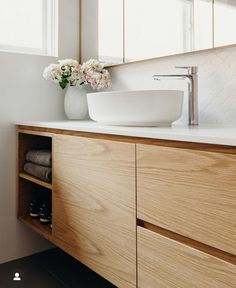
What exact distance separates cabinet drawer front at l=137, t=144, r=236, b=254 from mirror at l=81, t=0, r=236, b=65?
64 cm

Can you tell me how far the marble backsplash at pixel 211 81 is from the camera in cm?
128

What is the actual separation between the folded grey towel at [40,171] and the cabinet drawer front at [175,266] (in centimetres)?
67

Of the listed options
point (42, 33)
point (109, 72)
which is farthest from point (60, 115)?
point (42, 33)

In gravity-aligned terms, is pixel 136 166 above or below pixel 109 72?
below

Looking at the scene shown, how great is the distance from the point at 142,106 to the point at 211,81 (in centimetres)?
41

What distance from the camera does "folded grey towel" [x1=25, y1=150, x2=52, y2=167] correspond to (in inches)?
61.0

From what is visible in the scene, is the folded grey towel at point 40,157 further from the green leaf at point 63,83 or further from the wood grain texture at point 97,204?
the green leaf at point 63,83

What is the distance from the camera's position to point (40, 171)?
1.58m

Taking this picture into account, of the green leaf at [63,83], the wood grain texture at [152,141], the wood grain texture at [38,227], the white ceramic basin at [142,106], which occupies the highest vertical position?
the green leaf at [63,83]

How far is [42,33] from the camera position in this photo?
78.5 inches

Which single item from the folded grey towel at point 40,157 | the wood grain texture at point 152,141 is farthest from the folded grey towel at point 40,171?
the wood grain texture at point 152,141

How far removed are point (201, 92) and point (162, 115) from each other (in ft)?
1.18

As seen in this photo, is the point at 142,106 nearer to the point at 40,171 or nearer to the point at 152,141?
the point at 152,141

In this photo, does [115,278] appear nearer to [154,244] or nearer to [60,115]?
[154,244]
